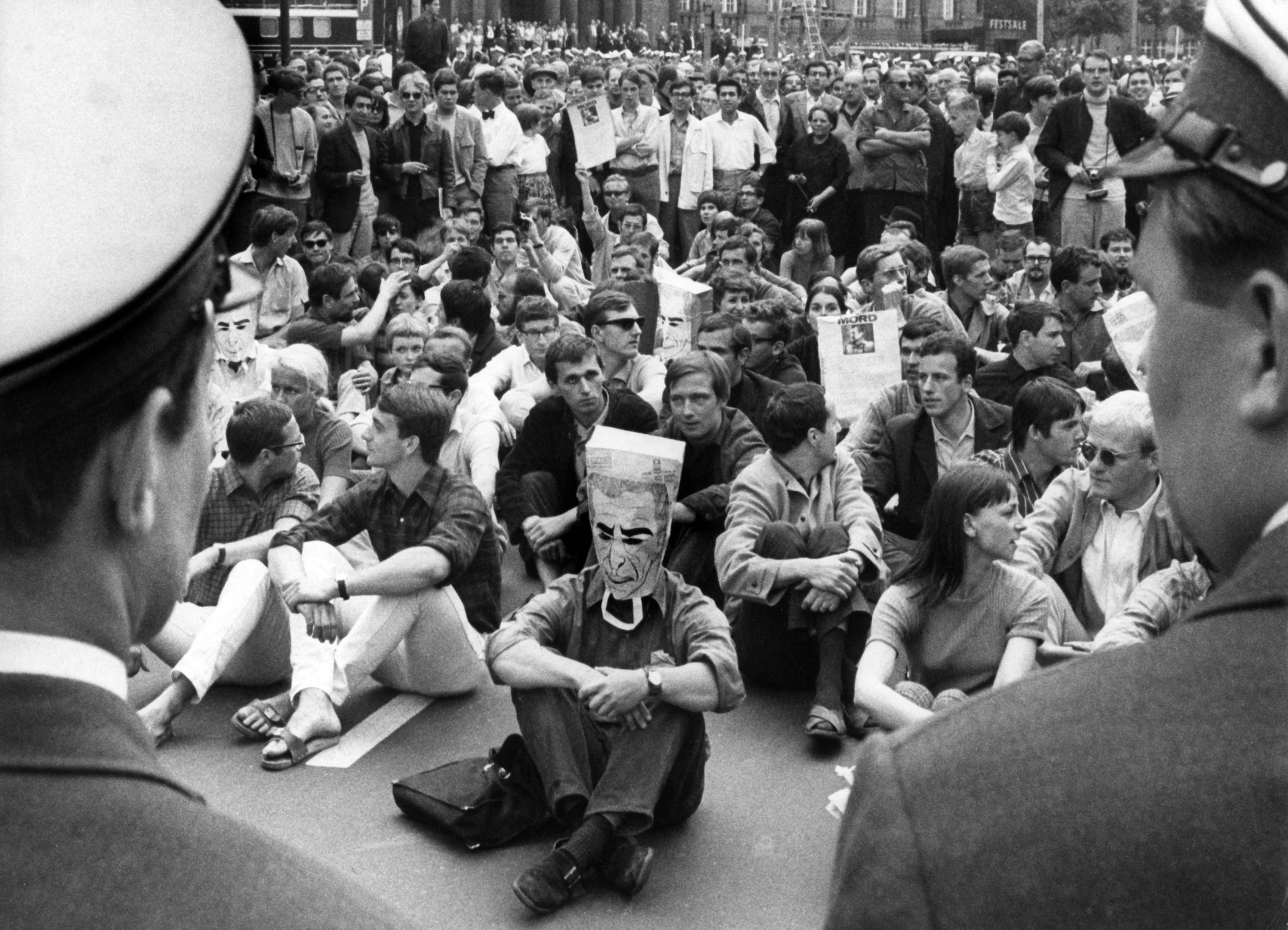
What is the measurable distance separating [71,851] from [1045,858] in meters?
0.48

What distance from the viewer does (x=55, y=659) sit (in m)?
0.93

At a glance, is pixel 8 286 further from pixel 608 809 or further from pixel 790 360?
pixel 790 360

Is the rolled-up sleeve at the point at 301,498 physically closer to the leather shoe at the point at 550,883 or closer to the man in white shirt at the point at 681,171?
the leather shoe at the point at 550,883

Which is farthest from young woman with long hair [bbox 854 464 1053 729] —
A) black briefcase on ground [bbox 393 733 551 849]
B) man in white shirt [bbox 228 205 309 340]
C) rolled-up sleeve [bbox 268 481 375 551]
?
man in white shirt [bbox 228 205 309 340]

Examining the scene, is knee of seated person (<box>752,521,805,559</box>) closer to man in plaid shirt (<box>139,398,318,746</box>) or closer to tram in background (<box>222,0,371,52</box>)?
man in plaid shirt (<box>139,398,318,746</box>)

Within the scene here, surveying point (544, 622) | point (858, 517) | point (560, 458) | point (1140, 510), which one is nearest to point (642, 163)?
point (560, 458)

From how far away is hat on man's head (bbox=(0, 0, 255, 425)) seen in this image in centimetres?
89

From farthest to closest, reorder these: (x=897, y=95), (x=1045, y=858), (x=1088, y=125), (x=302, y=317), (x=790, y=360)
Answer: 1. (x=897, y=95)
2. (x=1088, y=125)
3. (x=302, y=317)
4. (x=790, y=360)
5. (x=1045, y=858)

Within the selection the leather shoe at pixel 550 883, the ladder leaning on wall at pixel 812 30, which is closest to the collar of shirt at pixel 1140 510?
the leather shoe at pixel 550 883

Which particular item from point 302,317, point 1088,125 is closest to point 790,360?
point 302,317

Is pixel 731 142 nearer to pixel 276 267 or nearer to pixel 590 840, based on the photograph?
pixel 276 267

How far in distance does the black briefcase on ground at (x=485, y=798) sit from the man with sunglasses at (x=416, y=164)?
29.7ft

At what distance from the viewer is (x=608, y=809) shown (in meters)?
4.84

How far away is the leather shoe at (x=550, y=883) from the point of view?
4648 mm
